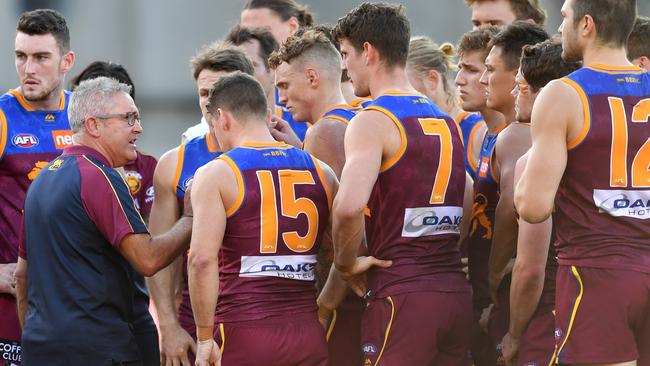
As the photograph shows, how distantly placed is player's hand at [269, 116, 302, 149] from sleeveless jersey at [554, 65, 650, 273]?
7.08 feet

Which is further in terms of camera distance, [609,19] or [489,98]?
[489,98]

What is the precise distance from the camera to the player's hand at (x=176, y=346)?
666 cm

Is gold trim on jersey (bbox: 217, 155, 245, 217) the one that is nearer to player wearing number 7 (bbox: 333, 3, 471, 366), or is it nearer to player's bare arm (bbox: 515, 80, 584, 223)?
player wearing number 7 (bbox: 333, 3, 471, 366)

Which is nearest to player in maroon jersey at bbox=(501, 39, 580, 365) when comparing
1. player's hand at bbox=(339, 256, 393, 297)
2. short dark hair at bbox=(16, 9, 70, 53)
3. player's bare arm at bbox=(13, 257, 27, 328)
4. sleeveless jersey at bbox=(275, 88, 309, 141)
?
player's hand at bbox=(339, 256, 393, 297)

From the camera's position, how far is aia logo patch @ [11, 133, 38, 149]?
7.40m

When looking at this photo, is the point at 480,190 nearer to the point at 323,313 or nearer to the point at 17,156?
the point at 323,313

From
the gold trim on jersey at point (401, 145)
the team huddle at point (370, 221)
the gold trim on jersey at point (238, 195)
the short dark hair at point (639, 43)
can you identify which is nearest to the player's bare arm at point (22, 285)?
the team huddle at point (370, 221)

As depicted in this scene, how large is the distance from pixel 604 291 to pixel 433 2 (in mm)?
15494

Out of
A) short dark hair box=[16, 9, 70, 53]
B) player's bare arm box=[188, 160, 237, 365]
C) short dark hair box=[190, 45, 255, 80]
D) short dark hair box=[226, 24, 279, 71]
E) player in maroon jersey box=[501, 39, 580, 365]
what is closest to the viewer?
player's bare arm box=[188, 160, 237, 365]

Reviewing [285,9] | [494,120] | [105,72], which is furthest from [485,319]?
[285,9]

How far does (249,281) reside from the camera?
19.2 ft

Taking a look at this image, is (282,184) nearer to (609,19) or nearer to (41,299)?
(41,299)

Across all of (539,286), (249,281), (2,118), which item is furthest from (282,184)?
(2,118)

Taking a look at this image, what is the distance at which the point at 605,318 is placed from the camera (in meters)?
5.23
